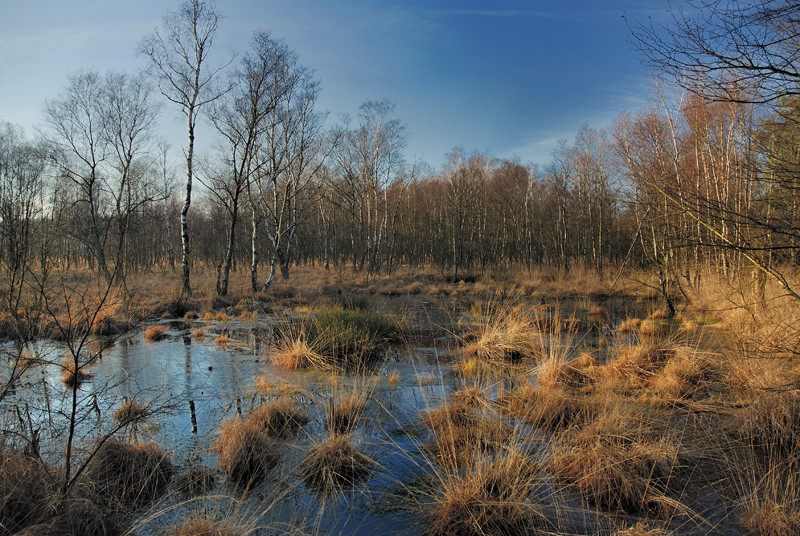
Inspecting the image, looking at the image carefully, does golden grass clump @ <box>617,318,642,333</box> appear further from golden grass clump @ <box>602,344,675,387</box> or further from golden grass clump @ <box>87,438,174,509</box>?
golden grass clump @ <box>87,438,174,509</box>

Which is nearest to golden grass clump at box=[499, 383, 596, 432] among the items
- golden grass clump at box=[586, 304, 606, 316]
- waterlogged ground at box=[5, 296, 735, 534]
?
waterlogged ground at box=[5, 296, 735, 534]

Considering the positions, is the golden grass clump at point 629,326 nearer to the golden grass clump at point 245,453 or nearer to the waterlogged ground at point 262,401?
the waterlogged ground at point 262,401

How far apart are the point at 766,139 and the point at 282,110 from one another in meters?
18.9

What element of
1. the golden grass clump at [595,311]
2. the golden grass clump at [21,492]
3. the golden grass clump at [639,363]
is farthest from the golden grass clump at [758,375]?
the golden grass clump at [595,311]

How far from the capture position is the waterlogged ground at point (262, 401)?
3.30 metres

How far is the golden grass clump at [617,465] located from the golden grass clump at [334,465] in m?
1.72

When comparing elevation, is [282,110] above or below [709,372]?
above

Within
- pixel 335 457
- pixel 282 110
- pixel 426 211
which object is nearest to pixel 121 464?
pixel 335 457

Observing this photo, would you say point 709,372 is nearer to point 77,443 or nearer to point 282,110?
point 77,443

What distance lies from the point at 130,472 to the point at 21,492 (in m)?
0.79

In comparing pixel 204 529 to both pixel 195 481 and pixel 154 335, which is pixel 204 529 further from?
pixel 154 335

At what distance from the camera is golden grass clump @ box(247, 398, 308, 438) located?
15.4 ft

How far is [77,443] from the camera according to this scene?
157 inches

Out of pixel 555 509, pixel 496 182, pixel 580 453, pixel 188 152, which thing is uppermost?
pixel 496 182
